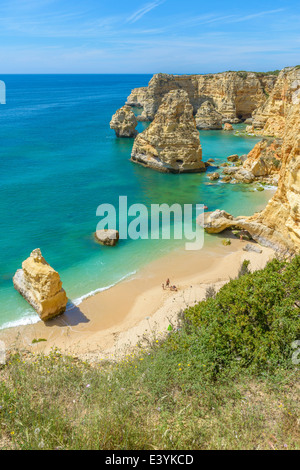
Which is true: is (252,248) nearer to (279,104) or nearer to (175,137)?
(175,137)

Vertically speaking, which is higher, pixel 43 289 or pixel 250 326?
pixel 250 326

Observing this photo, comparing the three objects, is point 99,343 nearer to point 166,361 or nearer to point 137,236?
point 166,361

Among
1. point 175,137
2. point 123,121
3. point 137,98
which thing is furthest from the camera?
point 137,98

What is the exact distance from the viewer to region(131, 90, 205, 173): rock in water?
37.5 m

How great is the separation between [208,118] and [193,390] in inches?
2576

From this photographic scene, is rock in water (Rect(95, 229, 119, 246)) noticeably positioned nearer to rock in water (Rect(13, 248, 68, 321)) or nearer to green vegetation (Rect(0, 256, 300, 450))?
rock in water (Rect(13, 248, 68, 321))

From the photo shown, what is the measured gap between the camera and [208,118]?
65.6 m

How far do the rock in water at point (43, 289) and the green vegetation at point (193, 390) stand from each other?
563cm

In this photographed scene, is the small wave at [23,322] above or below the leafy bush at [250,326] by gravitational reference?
below

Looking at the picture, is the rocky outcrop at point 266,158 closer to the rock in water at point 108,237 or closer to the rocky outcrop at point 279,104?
the rocky outcrop at point 279,104

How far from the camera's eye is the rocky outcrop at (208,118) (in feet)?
215

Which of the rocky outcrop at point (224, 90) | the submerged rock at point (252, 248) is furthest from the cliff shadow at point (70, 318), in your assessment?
the rocky outcrop at point (224, 90)

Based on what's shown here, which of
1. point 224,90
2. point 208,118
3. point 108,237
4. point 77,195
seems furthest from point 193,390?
point 224,90

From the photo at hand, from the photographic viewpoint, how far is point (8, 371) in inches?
344
